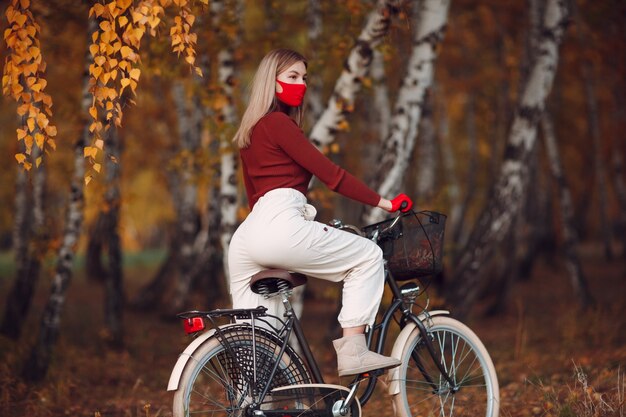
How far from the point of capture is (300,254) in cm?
430

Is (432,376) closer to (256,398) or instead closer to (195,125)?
(256,398)

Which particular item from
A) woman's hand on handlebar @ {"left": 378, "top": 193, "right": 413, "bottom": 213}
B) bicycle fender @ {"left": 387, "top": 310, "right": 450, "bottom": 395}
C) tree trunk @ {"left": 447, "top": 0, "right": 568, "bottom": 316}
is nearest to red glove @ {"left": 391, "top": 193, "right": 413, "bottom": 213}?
woman's hand on handlebar @ {"left": 378, "top": 193, "right": 413, "bottom": 213}

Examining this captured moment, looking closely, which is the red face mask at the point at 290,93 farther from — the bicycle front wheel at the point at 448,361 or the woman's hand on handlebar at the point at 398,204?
the bicycle front wheel at the point at 448,361

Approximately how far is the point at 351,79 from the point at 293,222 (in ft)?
12.0

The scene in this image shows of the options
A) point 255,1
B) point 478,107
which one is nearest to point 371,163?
point 255,1

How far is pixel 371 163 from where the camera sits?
57.3 feet

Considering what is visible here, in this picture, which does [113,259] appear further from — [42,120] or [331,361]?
[42,120]

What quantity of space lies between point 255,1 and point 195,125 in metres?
2.71

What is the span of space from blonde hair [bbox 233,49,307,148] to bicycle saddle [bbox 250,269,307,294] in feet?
2.38

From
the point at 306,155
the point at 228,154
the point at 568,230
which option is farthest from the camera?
the point at 568,230

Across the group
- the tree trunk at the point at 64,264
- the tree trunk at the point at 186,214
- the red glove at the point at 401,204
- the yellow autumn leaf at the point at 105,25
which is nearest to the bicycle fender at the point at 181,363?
the red glove at the point at 401,204

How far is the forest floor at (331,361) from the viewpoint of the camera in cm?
627

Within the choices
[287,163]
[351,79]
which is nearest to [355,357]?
[287,163]

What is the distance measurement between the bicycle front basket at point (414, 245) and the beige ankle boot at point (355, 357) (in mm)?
494
